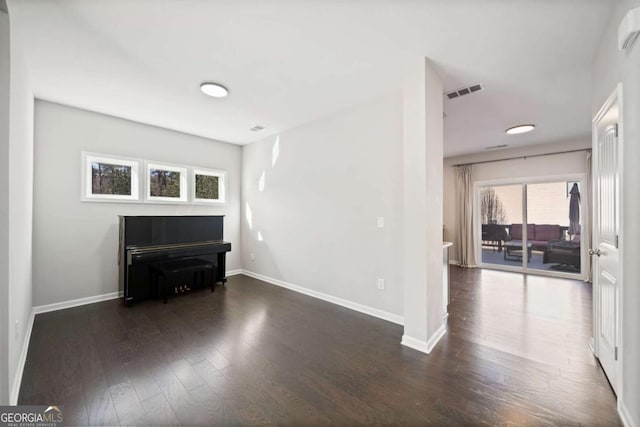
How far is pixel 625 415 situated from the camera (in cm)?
151

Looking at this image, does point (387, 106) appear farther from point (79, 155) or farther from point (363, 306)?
point (79, 155)

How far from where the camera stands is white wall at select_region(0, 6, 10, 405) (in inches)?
57.9

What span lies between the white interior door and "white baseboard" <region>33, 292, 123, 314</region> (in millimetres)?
5381

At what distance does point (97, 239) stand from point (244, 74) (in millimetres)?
3100

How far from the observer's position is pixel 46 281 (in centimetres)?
321

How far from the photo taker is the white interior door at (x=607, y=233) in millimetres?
1792

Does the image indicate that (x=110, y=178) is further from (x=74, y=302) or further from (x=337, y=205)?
(x=337, y=205)

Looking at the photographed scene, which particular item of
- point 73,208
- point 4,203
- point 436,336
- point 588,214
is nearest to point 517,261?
point 588,214

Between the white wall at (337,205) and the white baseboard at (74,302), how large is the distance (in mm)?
2178

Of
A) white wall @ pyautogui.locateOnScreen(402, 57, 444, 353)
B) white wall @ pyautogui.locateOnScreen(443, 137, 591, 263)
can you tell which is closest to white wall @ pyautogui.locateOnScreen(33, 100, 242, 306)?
white wall @ pyautogui.locateOnScreen(402, 57, 444, 353)

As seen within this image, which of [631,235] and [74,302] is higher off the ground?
[631,235]

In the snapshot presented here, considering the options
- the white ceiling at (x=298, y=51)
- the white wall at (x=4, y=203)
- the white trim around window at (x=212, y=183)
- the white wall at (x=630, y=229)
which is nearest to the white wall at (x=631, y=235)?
the white wall at (x=630, y=229)

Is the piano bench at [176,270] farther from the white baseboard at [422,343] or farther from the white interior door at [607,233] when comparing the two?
the white interior door at [607,233]

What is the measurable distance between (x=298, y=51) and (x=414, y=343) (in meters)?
2.83
